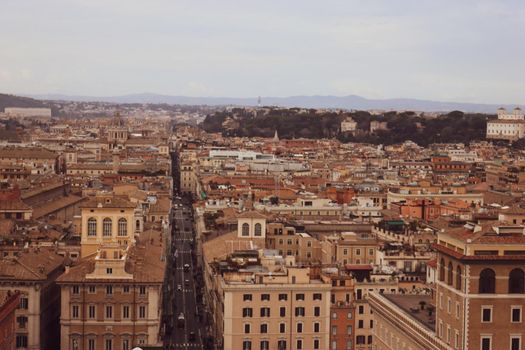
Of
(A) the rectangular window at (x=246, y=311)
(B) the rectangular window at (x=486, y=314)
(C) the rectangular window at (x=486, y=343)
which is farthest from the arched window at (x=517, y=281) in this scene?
(A) the rectangular window at (x=246, y=311)

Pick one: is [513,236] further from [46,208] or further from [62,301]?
[46,208]

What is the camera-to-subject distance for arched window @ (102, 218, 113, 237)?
215 ft

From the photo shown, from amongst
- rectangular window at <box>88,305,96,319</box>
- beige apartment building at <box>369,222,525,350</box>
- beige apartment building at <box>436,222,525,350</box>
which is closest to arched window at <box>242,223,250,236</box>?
rectangular window at <box>88,305,96,319</box>

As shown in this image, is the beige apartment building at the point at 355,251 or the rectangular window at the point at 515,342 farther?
the beige apartment building at the point at 355,251

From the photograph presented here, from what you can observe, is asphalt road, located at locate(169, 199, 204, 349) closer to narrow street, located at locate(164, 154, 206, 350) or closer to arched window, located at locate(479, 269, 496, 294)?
narrow street, located at locate(164, 154, 206, 350)

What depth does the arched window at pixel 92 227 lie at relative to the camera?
214ft

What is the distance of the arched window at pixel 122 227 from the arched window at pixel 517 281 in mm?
27864

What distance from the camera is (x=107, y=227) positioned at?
65500mm

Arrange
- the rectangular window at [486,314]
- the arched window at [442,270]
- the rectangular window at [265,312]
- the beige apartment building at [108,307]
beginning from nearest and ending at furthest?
the rectangular window at [486,314], the arched window at [442,270], the rectangular window at [265,312], the beige apartment building at [108,307]

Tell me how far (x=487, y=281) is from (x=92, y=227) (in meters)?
28.3

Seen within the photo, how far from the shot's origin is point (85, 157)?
6816 inches

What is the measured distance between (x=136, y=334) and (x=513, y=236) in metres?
20.1

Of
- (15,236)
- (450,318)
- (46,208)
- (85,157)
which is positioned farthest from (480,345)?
(85,157)

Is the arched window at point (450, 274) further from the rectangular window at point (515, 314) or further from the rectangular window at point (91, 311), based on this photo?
the rectangular window at point (91, 311)
